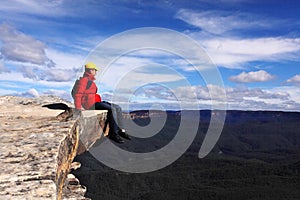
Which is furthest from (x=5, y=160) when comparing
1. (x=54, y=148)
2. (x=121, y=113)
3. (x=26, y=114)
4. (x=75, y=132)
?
(x=121, y=113)

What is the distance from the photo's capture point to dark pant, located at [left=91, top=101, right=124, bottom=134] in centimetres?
1991

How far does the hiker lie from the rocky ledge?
0.81 m

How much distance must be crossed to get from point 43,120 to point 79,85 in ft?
15.8

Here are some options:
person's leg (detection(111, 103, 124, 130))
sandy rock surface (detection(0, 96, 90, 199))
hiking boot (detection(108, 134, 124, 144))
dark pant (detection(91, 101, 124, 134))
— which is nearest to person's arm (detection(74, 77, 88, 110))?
dark pant (detection(91, 101, 124, 134))

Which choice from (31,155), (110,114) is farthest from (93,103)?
(31,155)

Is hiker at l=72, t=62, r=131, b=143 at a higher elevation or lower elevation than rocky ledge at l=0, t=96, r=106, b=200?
higher

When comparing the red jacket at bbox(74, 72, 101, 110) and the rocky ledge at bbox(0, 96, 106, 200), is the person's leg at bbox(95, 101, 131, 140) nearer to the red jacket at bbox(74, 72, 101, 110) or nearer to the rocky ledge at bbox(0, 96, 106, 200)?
the red jacket at bbox(74, 72, 101, 110)

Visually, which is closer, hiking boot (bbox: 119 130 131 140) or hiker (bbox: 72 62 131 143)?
hiker (bbox: 72 62 131 143)

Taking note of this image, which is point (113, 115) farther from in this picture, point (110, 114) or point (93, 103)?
point (93, 103)

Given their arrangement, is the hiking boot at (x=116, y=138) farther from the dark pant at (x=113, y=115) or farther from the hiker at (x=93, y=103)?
the dark pant at (x=113, y=115)

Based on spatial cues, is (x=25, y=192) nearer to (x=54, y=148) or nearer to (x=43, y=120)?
(x=54, y=148)

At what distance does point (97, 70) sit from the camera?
20.8 m

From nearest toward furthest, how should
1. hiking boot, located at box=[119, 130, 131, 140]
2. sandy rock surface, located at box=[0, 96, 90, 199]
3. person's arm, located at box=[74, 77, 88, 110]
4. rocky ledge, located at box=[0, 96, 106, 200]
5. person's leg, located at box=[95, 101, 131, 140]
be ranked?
sandy rock surface, located at box=[0, 96, 90, 199] → rocky ledge, located at box=[0, 96, 106, 200] → person's arm, located at box=[74, 77, 88, 110] → hiking boot, located at box=[119, 130, 131, 140] → person's leg, located at box=[95, 101, 131, 140]

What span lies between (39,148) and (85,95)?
357 inches
